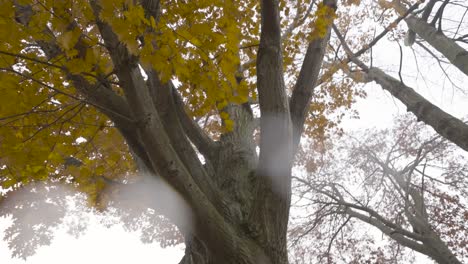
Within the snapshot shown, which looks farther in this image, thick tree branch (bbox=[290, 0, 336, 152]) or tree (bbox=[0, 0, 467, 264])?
thick tree branch (bbox=[290, 0, 336, 152])

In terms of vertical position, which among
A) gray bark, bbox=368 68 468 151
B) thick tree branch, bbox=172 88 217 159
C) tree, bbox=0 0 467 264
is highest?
gray bark, bbox=368 68 468 151

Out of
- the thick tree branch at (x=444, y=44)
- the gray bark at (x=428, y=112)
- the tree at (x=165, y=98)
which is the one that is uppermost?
the thick tree branch at (x=444, y=44)

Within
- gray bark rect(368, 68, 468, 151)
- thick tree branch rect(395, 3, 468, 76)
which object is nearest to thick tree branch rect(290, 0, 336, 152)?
gray bark rect(368, 68, 468, 151)

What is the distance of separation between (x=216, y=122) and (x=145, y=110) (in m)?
4.66

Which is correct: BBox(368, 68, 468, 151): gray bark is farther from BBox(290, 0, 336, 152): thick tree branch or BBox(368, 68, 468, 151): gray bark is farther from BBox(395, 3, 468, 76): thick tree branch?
BBox(290, 0, 336, 152): thick tree branch

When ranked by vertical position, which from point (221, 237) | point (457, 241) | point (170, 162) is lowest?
point (221, 237)

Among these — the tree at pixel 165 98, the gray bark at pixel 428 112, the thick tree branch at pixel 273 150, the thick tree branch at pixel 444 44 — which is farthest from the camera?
the thick tree branch at pixel 444 44

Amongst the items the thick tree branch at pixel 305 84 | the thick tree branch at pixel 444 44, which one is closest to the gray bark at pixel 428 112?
the thick tree branch at pixel 444 44

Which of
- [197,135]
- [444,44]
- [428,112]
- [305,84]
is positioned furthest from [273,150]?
[444,44]

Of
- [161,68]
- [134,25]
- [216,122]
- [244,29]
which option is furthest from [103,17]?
[216,122]

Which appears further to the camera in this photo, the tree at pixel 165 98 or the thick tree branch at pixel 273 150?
the thick tree branch at pixel 273 150

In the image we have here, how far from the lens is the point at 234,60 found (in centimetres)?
201

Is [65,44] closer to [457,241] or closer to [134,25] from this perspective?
[134,25]

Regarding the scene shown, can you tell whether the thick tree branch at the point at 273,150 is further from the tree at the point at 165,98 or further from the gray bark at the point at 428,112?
the gray bark at the point at 428,112
